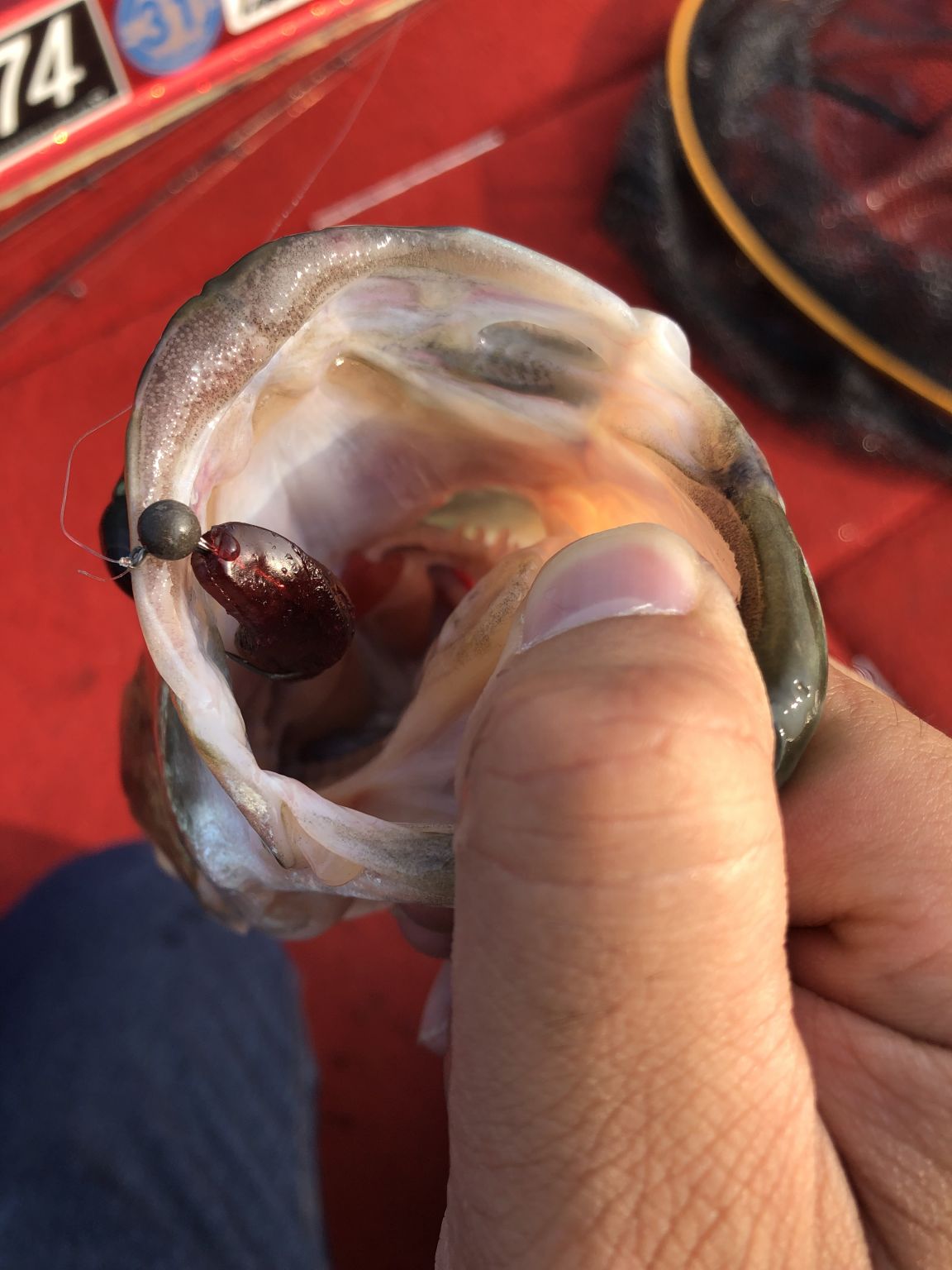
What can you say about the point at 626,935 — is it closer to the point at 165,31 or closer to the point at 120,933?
the point at 120,933

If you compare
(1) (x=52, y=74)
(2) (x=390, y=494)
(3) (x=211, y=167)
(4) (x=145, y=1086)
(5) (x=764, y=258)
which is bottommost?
(4) (x=145, y=1086)

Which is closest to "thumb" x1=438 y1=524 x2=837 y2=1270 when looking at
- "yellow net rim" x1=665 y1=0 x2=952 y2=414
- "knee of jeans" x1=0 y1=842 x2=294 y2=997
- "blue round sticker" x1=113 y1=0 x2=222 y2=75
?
"knee of jeans" x1=0 y1=842 x2=294 y2=997

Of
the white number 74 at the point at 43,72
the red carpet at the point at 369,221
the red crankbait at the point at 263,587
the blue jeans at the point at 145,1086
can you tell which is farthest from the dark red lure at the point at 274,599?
the white number 74 at the point at 43,72

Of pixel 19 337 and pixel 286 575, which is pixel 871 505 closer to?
pixel 286 575

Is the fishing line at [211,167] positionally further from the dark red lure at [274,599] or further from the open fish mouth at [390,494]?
the dark red lure at [274,599]

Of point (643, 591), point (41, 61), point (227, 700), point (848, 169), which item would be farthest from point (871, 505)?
point (41, 61)

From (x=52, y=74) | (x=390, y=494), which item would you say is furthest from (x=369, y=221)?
(x=390, y=494)

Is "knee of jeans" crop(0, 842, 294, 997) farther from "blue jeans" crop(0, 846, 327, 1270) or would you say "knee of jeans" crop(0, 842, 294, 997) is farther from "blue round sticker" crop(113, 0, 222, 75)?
"blue round sticker" crop(113, 0, 222, 75)

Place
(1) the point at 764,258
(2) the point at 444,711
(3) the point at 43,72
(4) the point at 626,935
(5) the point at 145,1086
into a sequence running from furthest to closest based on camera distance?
(1) the point at 764,258 < (3) the point at 43,72 < (5) the point at 145,1086 < (2) the point at 444,711 < (4) the point at 626,935
